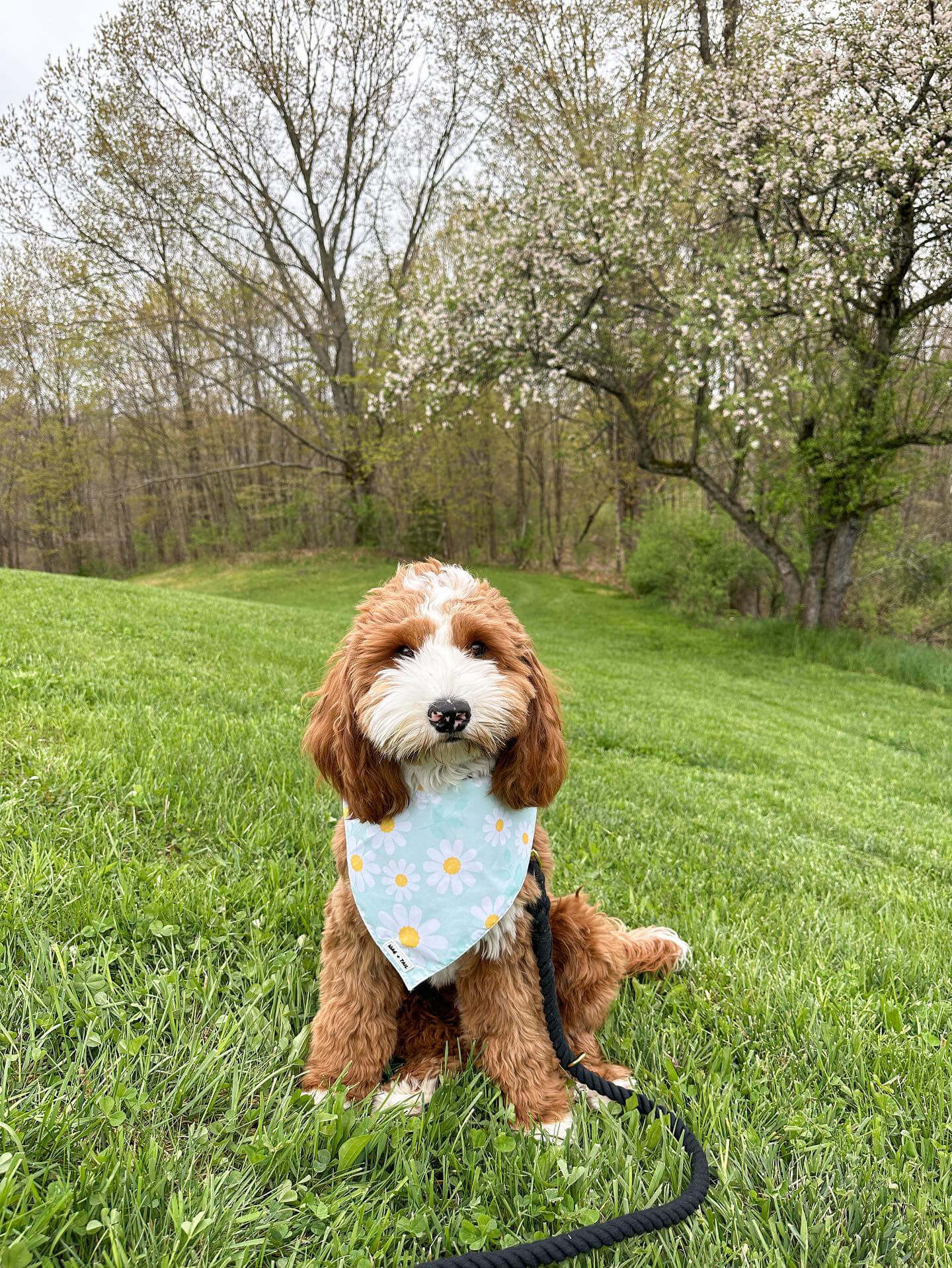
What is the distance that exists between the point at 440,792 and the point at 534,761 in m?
0.27

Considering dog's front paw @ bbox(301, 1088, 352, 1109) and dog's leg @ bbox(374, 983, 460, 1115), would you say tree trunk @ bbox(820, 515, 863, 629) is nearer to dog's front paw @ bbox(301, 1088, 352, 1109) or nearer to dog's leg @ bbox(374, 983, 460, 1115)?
dog's leg @ bbox(374, 983, 460, 1115)

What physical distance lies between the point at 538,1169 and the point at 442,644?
1190mm

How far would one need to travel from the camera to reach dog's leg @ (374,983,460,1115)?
64.6 inches

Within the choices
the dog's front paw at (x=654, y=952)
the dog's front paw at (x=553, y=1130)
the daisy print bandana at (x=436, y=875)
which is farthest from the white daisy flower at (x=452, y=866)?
the dog's front paw at (x=654, y=952)

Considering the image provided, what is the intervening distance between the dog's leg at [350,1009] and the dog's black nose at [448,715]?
63 centimetres

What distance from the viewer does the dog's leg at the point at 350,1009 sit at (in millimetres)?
1647

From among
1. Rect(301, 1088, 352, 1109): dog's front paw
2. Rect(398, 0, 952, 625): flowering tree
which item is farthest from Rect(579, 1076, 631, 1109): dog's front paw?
Rect(398, 0, 952, 625): flowering tree

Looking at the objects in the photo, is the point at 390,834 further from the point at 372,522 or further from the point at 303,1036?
the point at 372,522

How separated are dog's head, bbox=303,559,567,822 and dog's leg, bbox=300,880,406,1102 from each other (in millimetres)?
334

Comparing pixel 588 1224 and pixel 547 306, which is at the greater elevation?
pixel 547 306

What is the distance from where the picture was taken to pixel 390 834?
5.65 feet

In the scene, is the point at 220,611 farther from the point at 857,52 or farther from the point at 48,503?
the point at 48,503

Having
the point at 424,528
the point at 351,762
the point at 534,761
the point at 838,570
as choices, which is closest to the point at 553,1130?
the point at 534,761

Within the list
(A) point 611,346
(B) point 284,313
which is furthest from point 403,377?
(B) point 284,313
